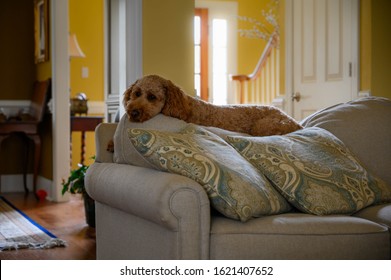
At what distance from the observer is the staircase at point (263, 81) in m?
6.95

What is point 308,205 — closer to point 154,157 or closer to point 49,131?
point 154,157

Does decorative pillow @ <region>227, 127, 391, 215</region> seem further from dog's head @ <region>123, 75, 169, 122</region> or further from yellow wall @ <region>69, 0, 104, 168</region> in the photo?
yellow wall @ <region>69, 0, 104, 168</region>

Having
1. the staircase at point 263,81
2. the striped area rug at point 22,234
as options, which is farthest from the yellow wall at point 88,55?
the striped area rug at point 22,234

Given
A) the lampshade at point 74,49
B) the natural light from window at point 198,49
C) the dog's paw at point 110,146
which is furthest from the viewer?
the natural light from window at point 198,49

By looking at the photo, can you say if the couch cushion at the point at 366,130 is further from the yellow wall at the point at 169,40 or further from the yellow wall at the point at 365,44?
the yellow wall at the point at 365,44

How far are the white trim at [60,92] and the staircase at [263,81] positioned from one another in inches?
84.6

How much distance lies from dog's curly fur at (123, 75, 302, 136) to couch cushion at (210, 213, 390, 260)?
2.48 ft

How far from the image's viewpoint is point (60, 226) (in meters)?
4.48

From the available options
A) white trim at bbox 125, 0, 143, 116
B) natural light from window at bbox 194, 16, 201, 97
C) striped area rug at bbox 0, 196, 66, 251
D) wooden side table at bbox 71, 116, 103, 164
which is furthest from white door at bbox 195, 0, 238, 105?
white trim at bbox 125, 0, 143, 116

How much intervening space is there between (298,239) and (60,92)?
4135 millimetres

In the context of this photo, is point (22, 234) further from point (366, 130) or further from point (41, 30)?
point (41, 30)

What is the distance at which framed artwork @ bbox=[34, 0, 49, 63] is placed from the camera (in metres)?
6.05

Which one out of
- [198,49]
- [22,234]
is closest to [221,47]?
[198,49]
